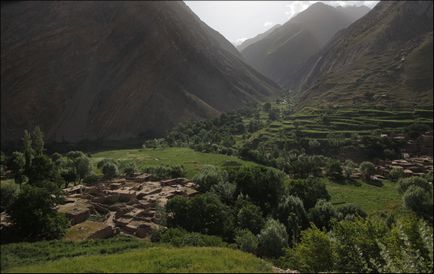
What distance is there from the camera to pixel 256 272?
18.5m

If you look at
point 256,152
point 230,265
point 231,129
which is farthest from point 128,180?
point 231,129

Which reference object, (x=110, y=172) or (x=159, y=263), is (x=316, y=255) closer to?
(x=159, y=263)

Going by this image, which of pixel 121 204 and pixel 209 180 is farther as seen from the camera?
pixel 209 180

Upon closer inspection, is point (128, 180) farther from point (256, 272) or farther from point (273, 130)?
point (273, 130)

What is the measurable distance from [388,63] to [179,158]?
9284cm

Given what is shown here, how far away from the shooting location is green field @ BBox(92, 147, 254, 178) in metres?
84.0

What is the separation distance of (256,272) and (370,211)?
41.7 metres

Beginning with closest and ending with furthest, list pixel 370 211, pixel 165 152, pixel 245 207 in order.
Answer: pixel 245 207 < pixel 370 211 < pixel 165 152

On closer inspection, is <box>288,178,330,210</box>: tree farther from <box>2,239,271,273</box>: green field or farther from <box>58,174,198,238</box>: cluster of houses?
<box>2,239,271,273</box>: green field

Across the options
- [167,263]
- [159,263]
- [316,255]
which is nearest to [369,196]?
[316,255]

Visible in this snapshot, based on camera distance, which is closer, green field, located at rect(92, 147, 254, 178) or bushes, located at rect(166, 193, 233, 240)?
bushes, located at rect(166, 193, 233, 240)

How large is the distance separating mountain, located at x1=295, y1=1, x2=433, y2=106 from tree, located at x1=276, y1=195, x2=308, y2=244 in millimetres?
80864

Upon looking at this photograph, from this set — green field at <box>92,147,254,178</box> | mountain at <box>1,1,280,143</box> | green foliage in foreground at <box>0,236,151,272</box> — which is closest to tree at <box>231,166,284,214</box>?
green field at <box>92,147,254,178</box>

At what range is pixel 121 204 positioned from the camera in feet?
161
